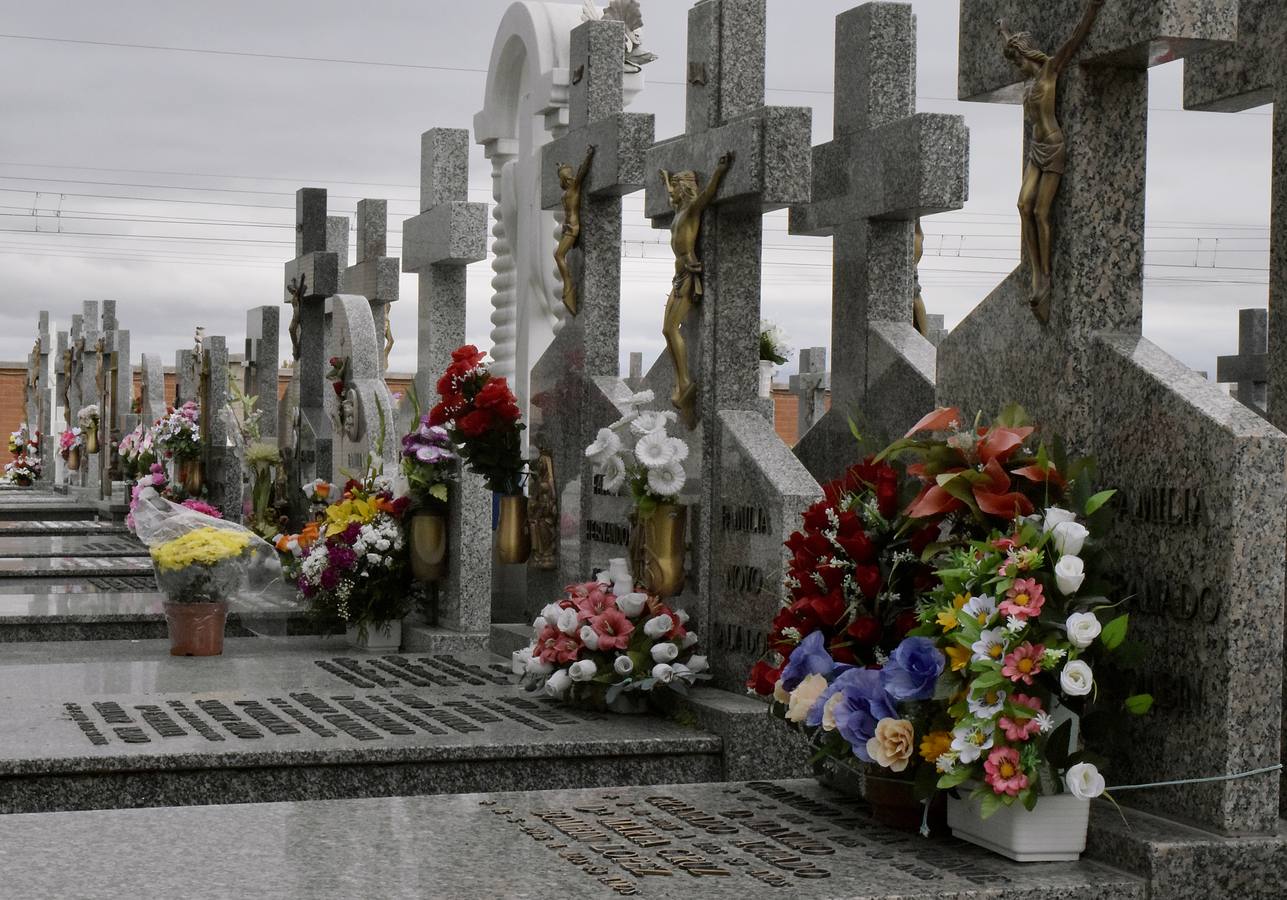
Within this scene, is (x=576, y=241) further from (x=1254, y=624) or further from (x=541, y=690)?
(x=1254, y=624)

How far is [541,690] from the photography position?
21.7 ft

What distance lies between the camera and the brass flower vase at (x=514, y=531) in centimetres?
798

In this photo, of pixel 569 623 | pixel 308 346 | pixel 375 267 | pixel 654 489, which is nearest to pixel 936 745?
pixel 569 623

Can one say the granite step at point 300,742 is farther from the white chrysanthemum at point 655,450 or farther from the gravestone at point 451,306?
the gravestone at point 451,306

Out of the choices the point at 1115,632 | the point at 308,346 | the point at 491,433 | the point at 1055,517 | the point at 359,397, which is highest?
the point at 308,346

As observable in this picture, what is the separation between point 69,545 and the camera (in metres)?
14.8

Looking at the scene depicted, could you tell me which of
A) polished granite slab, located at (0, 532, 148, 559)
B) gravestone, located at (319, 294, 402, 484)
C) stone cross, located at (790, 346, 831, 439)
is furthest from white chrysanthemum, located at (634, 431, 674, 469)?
stone cross, located at (790, 346, 831, 439)

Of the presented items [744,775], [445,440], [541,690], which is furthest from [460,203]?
[744,775]

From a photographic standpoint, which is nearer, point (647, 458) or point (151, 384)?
point (647, 458)

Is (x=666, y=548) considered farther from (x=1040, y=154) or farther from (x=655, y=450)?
(x=1040, y=154)

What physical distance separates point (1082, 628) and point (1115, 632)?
0.27 ft

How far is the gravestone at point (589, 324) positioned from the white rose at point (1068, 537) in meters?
3.42

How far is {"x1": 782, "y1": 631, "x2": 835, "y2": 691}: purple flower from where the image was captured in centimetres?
425

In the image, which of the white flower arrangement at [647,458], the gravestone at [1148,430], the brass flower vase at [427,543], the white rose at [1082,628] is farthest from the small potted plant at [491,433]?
the white rose at [1082,628]
